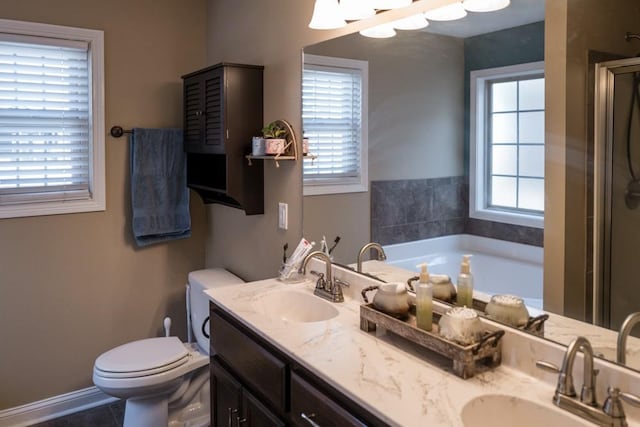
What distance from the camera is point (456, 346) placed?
1.37 metres

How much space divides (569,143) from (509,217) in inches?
11.9

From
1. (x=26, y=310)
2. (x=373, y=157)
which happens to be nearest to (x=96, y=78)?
(x=26, y=310)

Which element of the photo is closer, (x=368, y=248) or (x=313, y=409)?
(x=313, y=409)

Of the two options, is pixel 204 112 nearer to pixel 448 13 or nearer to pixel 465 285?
pixel 448 13

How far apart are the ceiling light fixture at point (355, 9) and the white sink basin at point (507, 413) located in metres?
1.43

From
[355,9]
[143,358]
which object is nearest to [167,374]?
[143,358]

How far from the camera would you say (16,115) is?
9.19 ft

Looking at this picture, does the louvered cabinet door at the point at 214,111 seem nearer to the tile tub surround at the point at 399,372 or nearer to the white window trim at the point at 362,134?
the white window trim at the point at 362,134

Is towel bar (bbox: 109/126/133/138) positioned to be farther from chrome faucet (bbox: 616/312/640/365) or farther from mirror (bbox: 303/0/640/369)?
chrome faucet (bbox: 616/312/640/365)

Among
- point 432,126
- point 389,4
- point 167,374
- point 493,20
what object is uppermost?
point 389,4

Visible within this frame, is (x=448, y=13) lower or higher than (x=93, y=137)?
higher

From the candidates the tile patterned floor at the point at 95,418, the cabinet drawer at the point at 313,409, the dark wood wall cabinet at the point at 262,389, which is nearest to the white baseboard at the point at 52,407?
the tile patterned floor at the point at 95,418

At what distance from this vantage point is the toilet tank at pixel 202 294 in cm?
285

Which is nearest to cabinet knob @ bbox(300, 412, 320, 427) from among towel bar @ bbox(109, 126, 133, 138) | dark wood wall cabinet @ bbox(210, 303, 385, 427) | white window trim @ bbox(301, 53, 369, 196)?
dark wood wall cabinet @ bbox(210, 303, 385, 427)
